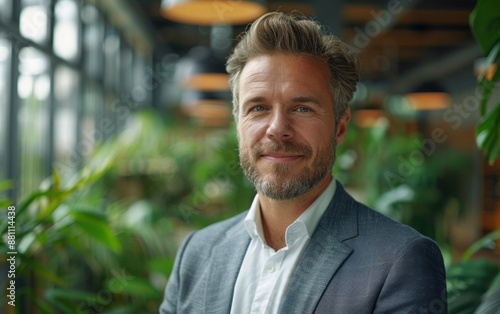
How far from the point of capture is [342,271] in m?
1.32

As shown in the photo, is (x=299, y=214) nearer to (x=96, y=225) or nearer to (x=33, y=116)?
(x=96, y=225)

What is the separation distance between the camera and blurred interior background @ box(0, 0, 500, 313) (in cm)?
218

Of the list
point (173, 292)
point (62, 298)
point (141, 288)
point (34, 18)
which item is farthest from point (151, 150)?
point (173, 292)

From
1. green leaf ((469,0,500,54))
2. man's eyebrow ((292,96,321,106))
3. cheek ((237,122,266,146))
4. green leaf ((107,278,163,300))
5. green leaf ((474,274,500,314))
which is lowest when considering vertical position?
green leaf ((107,278,163,300))

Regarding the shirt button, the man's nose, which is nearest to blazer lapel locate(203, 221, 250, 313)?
the shirt button

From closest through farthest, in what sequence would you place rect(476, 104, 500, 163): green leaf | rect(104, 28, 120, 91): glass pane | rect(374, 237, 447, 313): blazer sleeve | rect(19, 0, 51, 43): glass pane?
rect(374, 237, 447, 313): blazer sleeve → rect(476, 104, 500, 163): green leaf → rect(19, 0, 51, 43): glass pane → rect(104, 28, 120, 91): glass pane

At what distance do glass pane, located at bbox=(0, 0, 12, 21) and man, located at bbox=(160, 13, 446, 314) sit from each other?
2292mm

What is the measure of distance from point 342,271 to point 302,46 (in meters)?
0.51

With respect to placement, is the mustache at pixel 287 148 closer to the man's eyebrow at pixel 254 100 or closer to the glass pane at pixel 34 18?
the man's eyebrow at pixel 254 100

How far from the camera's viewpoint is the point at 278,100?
1.38m

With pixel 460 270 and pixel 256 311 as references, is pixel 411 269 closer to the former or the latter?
pixel 256 311

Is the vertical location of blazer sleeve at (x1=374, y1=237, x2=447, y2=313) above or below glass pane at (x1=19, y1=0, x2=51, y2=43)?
below

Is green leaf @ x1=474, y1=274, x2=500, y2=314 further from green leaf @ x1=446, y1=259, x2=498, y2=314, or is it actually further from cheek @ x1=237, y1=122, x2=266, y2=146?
cheek @ x1=237, y1=122, x2=266, y2=146

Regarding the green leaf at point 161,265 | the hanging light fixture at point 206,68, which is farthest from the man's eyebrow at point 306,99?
the hanging light fixture at point 206,68
